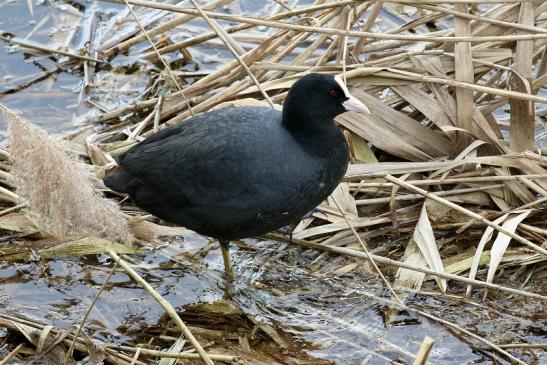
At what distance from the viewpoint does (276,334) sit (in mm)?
3594

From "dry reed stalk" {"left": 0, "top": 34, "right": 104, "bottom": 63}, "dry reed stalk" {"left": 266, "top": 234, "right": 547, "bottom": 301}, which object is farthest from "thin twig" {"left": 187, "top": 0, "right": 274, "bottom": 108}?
"dry reed stalk" {"left": 0, "top": 34, "right": 104, "bottom": 63}

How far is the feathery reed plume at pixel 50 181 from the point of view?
3.09 meters

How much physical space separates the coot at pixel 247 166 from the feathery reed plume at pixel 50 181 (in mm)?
539

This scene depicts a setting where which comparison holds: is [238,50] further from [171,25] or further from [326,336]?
[326,336]

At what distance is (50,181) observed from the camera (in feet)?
10.3

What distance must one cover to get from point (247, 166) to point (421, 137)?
1.13 meters

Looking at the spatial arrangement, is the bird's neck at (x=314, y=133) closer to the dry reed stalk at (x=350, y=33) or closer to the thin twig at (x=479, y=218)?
the thin twig at (x=479, y=218)

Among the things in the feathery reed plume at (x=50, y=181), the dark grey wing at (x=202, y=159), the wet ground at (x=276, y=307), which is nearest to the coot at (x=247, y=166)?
the dark grey wing at (x=202, y=159)

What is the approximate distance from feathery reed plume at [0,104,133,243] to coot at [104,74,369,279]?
539 millimetres

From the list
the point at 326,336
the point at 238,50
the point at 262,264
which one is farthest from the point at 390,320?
the point at 238,50

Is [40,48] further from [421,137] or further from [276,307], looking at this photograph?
[276,307]

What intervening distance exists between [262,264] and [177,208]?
0.47 metres

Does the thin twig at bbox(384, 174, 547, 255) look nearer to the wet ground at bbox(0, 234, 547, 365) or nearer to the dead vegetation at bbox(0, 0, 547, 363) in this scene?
the dead vegetation at bbox(0, 0, 547, 363)

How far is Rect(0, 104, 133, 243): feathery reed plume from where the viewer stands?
10.2 ft
